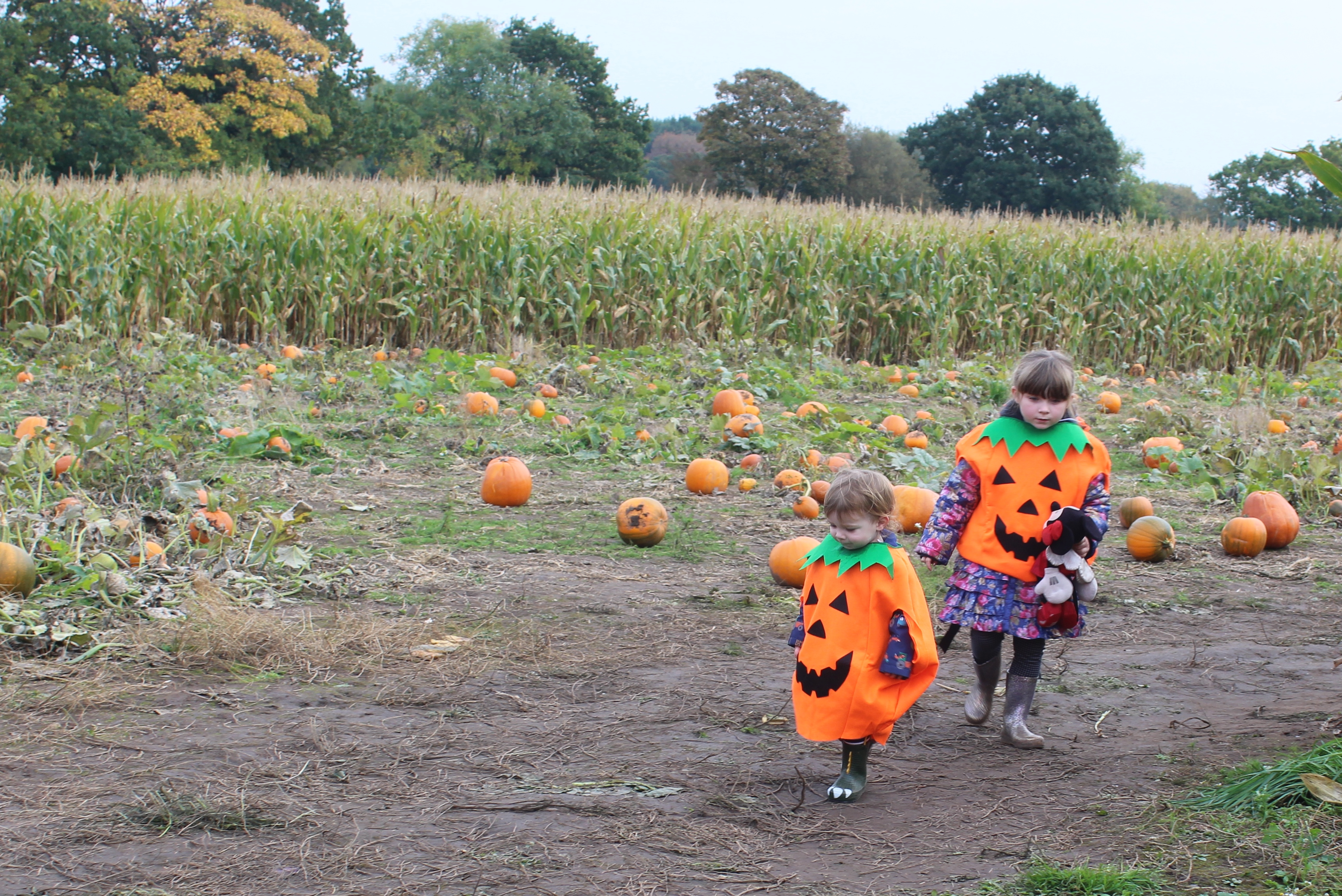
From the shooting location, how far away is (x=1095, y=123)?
56.0 meters

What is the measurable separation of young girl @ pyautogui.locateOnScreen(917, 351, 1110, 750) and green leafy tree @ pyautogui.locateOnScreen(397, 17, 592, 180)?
41480mm

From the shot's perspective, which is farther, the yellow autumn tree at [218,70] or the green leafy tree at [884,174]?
the green leafy tree at [884,174]

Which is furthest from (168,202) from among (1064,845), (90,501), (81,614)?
(1064,845)

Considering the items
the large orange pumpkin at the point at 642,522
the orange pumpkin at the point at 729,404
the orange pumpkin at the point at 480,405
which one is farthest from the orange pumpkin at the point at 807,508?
the orange pumpkin at the point at 480,405

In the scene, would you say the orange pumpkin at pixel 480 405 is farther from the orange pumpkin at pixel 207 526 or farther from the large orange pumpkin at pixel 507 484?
the orange pumpkin at pixel 207 526

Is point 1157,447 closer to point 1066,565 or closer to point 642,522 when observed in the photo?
point 642,522

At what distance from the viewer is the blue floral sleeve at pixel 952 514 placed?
3074 mm

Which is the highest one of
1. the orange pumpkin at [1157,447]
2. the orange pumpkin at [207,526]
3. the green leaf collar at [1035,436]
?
the green leaf collar at [1035,436]

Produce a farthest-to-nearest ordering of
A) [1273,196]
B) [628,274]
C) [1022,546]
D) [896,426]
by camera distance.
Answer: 1. [1273,196]
2. [628,274]
3. [896,426]
4. [1022,546]

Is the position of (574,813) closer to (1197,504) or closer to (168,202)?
(1197,504)

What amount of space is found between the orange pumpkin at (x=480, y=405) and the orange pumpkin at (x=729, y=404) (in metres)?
1.60

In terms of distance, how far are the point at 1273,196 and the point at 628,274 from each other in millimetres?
49138

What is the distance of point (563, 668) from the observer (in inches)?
137

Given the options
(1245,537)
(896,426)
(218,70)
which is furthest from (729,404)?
(218,70)
